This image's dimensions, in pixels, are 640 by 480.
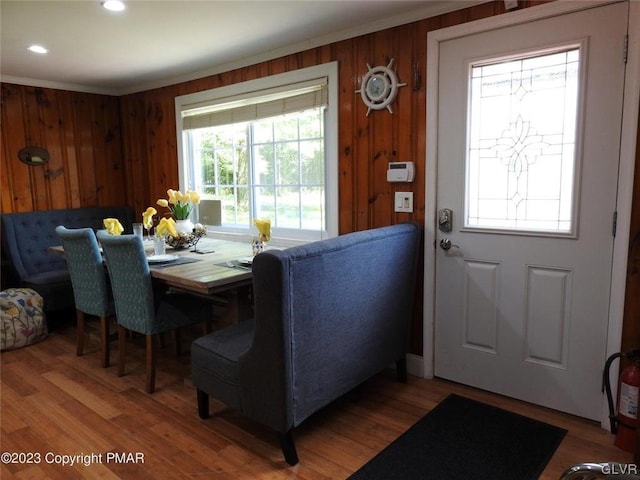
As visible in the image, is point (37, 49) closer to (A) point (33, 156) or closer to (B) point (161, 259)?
(A) point (33, 156)

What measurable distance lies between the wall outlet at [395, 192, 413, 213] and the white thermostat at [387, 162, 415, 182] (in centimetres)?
9

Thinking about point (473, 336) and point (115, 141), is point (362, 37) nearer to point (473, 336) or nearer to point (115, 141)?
point (473, 336)

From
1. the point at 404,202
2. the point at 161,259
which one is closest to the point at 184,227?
the point at 161,259

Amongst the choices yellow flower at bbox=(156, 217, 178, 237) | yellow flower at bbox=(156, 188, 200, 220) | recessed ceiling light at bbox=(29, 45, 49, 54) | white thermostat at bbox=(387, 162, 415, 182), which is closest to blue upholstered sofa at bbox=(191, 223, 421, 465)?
white thermostat at bbox=(387, 162, 415, 182)

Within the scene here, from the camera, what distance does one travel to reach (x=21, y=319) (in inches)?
135

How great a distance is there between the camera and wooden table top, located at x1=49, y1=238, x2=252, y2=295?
2344 mm

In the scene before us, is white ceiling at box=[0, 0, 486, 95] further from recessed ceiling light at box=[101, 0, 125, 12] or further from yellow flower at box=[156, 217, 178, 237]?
yellow flower at box=[156, 217, 178, 237]

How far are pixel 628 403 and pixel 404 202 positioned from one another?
1528mm

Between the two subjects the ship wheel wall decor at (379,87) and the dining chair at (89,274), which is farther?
the dining chair at (89,274)

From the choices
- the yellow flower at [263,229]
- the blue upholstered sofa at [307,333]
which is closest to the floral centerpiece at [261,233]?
the yellow flower at [263,229]

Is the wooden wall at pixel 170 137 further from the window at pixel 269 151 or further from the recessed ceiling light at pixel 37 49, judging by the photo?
the recessed ceiling light at pixel 37 49

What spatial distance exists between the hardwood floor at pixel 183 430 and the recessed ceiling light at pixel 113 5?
2.25 meters

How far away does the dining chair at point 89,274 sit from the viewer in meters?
2.87

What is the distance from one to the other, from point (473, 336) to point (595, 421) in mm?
714
